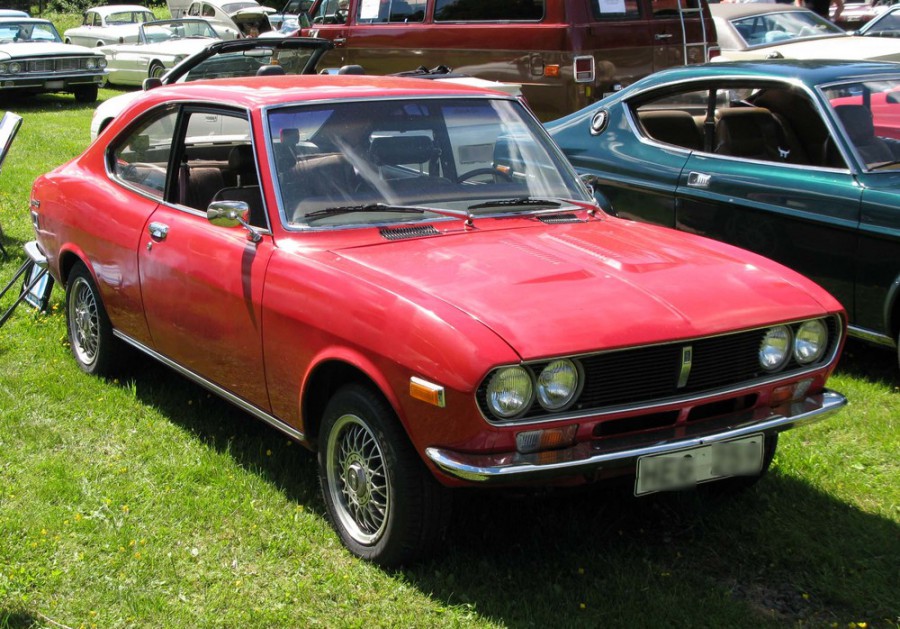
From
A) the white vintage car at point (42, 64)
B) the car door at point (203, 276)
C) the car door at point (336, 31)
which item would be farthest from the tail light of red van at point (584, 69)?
the white vintage car at point (42, 64)

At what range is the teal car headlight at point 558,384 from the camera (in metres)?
3.30

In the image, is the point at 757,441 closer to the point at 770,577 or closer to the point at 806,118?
the point at 770,577

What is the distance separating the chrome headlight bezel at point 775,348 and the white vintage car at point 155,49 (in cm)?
1806

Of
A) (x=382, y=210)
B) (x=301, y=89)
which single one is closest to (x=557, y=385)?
(x=382, y=210)

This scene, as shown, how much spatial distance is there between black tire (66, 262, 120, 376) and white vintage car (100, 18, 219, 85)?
600 inches

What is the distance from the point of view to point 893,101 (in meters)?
5.99

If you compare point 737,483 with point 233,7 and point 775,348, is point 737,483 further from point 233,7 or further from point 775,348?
point 233,7

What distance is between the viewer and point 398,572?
3699mm

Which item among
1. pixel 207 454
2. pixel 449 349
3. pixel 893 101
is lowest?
pixel 207 454

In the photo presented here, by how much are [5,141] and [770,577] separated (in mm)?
6697

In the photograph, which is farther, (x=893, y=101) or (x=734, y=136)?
(x=734, y=136)

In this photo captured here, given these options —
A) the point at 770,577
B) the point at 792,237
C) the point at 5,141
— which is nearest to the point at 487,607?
the point at 770,577

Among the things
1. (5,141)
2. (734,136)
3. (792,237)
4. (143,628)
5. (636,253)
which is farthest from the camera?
(5,141)

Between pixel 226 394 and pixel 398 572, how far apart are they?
1195 millimetres
